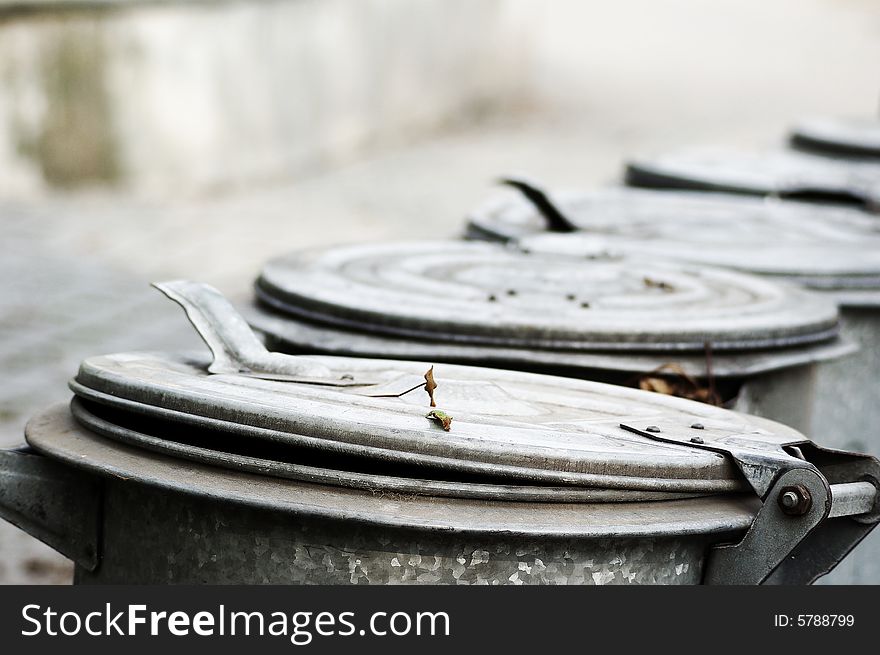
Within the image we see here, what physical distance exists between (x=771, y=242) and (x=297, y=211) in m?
5.90

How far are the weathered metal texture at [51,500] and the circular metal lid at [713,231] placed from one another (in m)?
1.39

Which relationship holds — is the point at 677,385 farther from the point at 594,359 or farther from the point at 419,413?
the point at 419,413

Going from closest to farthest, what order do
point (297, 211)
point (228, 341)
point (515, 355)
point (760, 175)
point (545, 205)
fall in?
point (228, 341)
point (515, 355)
point (545, 205)
point (760, 175)
point (297, 211)

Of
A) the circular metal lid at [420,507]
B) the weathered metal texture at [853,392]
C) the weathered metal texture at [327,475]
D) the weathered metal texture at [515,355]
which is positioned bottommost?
the weathered metal texture at [853,392]

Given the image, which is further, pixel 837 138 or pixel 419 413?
pixel 837 138

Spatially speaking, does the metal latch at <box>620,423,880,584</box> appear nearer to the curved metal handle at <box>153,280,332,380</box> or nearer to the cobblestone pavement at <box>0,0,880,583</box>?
the curved metal handle at <box>153,280,332,380</box>

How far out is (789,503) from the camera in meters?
1.56

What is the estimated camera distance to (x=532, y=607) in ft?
4.96

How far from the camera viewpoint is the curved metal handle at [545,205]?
10.0ft

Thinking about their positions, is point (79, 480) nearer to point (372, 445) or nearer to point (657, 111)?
point (372, 445)

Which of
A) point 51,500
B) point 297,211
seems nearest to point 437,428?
point 51,500

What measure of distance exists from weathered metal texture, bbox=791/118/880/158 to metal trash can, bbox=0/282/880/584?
12.4 feet

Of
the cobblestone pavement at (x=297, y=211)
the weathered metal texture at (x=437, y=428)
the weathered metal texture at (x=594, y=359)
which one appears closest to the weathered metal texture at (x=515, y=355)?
the weathered metal texture at (x=594, y=359)

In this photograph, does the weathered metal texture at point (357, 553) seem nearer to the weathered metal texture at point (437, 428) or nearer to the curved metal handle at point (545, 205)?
the weathered metal texture at point (437, 428)
